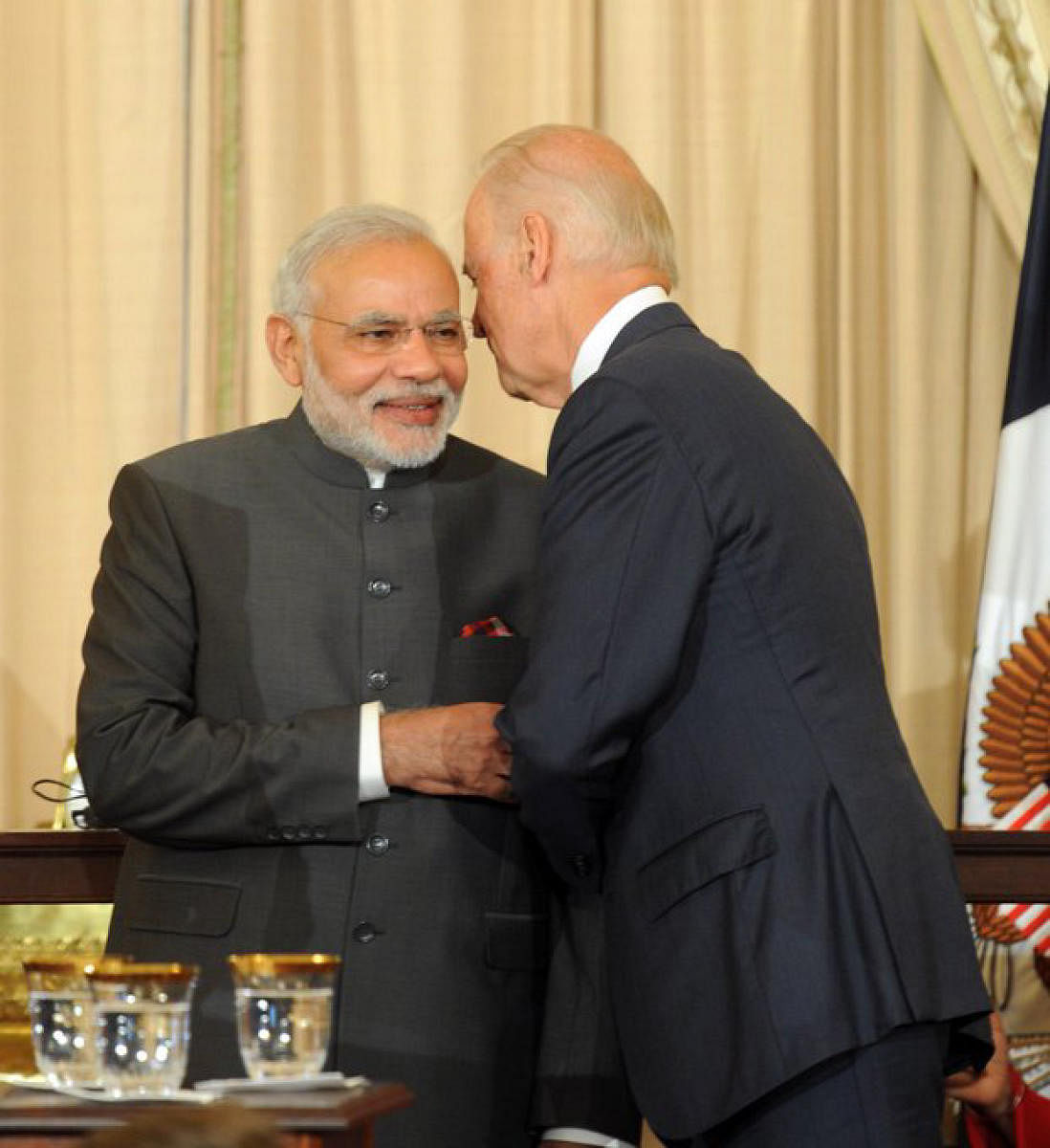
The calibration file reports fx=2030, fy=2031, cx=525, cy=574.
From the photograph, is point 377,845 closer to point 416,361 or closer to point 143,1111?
point 416,361

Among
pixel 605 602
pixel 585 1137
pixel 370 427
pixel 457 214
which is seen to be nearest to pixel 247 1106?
pixel 605 602

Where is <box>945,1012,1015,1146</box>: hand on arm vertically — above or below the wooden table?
below

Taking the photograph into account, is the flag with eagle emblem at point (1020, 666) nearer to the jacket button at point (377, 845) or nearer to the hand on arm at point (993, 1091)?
the hand on arm at point (993, 1091)

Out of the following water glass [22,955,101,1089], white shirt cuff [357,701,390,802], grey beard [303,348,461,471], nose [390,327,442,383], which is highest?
nose [390,327,442,383]

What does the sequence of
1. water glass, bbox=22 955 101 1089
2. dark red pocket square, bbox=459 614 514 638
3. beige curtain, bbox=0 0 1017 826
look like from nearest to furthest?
1. water glass, bbox=22 955 101 1089
2. dark red pocket square, bbox=459 614 514 638
3. beige curtain, bbox=0 0 1017 826

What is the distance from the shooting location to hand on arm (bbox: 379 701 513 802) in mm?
2621

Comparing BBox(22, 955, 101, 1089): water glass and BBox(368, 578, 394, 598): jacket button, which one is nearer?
BBox(22, 955, 101, 1089): water glass

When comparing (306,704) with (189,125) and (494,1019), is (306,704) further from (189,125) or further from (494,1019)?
(189,125)

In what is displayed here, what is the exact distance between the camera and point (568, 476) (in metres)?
2.41

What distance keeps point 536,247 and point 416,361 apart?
0.28 m

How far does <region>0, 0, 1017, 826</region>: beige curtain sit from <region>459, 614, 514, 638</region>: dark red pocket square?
194cm

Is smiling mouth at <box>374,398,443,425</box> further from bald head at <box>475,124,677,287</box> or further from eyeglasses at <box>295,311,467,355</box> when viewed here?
bald head at <box>475,124,677,287</box>

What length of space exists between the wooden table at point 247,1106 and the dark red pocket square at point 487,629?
1.19m

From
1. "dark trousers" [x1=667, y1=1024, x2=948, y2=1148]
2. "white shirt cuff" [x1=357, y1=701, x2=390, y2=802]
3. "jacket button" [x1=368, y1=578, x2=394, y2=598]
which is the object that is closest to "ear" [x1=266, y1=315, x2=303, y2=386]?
"jacket button" [x1=368, y1=578, x2=394, y2=598]
